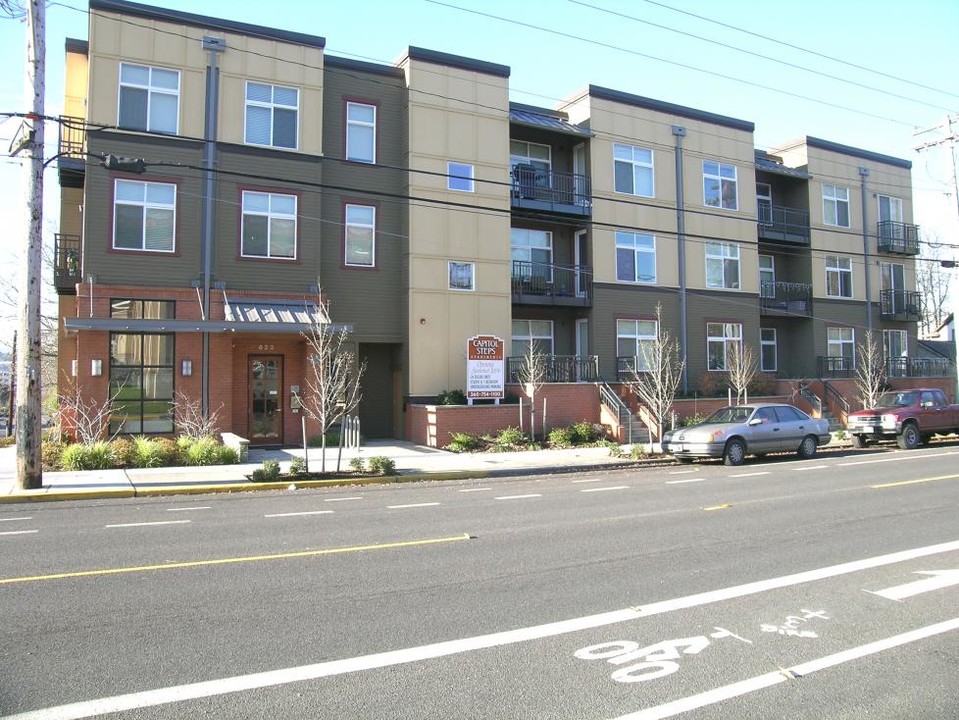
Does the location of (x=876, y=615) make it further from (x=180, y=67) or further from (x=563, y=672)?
(x=180, y=67)

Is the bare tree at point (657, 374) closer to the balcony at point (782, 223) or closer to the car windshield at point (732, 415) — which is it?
the car windshield at point (732, 415)

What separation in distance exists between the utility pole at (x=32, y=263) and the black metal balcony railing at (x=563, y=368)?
44.4 feet

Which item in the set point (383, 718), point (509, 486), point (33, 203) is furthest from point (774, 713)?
point (33, 203)

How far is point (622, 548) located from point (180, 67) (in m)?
18.5

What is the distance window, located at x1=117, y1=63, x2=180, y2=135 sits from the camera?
64.8 ft

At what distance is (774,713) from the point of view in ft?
13.6

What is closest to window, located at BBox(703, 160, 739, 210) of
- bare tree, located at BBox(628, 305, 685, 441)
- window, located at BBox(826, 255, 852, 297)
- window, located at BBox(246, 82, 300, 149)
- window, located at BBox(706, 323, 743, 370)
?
window, located at BBox(706, 323, 743, 370)

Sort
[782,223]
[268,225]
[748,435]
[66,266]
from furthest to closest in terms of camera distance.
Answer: [782,223]
[268,225]
[66,266]
[748,435]

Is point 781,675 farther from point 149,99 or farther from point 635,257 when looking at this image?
point 635,257

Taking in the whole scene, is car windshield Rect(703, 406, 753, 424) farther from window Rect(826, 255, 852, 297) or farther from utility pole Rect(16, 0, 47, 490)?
window Rect(826, 255, 852, 297)

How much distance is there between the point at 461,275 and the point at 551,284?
12.8 feet

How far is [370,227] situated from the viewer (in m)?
23.0

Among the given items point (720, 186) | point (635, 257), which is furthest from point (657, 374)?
point (720, 186)

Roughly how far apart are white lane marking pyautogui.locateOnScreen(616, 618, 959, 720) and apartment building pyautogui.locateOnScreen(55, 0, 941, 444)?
1237 cm
